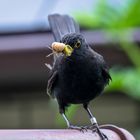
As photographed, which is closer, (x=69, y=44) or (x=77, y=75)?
(x=69, y=44)

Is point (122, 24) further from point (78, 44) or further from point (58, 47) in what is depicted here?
point (58, 47)

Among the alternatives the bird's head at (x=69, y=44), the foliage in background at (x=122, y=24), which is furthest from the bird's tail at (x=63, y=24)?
the bird's head at (x=69, y=44)

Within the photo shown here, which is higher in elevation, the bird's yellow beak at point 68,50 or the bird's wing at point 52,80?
the bird's yellow beak at point 68,50

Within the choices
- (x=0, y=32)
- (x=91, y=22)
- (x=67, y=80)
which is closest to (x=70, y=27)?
(x=91, y=22)

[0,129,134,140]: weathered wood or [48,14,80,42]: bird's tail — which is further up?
[48,14,80,42]: bird's tail

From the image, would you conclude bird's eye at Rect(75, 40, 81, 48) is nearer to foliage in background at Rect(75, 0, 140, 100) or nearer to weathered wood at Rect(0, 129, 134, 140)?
foliage in background at Rect(75, 0, 140, 100)

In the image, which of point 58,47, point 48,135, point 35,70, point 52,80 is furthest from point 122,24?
point 35,70

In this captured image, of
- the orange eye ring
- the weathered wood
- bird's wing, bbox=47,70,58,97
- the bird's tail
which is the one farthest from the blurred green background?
the weathered wood

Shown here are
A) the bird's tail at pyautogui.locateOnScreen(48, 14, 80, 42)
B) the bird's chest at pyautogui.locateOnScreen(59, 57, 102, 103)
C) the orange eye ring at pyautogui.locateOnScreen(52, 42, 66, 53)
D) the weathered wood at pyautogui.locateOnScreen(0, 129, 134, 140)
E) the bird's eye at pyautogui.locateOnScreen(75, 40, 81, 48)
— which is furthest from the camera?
the bird's tail at pyautogui.locateOnScreen(48, 14, 80, 42)

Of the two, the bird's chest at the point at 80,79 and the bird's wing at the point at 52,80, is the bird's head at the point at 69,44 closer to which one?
the bird's chest at the point at 80,79
